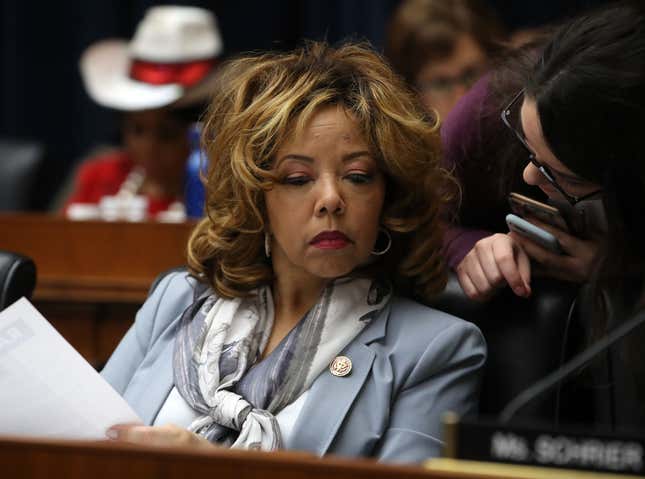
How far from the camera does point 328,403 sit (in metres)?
1.63

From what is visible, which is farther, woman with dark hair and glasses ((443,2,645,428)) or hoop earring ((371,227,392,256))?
hoop earring ((371,227,392,256))

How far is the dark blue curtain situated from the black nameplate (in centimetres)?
344

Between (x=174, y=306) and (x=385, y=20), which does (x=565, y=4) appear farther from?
(x=174, y=306)

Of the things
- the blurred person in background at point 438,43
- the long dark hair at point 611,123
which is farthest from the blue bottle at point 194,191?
the long dark hair at point 611,123

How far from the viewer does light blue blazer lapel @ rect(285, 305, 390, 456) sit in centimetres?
161

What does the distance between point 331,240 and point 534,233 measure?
11.3 inches

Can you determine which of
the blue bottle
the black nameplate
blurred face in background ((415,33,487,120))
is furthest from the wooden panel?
the black nameplate

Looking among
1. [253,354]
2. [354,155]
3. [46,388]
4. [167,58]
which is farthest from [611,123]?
[167,58]

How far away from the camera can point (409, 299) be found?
5.89ft

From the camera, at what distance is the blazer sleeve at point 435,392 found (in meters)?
1.58

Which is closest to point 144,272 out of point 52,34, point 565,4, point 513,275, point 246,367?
point 246,367

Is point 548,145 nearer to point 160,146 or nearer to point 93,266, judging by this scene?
point 93,266

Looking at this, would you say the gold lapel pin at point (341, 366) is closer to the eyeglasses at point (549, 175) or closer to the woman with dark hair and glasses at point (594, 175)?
the woman with dark hair and glasses at point (594, 175)

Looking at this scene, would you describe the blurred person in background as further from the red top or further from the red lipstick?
the red lipstick
